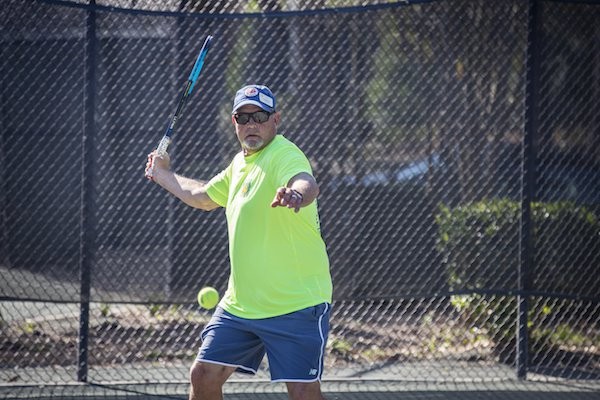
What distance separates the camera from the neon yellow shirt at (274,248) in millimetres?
3982

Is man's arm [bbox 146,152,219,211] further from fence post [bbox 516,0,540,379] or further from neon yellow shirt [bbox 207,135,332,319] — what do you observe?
fence post [bbox 516,0,540,379]

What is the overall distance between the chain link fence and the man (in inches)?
80.8

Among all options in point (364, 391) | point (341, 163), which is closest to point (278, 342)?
point (364, 391)

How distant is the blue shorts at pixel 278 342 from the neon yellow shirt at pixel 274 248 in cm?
4

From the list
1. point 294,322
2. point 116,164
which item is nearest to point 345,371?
point 116,164

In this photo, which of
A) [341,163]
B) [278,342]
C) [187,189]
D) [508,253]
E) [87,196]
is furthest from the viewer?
[341,163]

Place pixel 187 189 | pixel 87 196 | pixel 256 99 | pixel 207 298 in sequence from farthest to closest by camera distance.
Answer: pixel 87 196 < pixel 207 298 < pixel 187 189 < pixel 256 99

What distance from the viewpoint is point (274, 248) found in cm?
399

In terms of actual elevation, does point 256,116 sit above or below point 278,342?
above

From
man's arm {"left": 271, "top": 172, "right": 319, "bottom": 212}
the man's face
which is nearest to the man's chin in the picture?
the man's face

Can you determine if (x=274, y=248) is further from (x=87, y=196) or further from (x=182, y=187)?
(x=87, y=196)

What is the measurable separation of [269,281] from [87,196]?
2.44 meters

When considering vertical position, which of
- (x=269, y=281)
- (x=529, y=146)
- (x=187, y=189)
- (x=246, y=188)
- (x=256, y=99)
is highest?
(x=529, y=146)

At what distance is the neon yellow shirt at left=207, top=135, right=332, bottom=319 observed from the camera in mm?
3982
